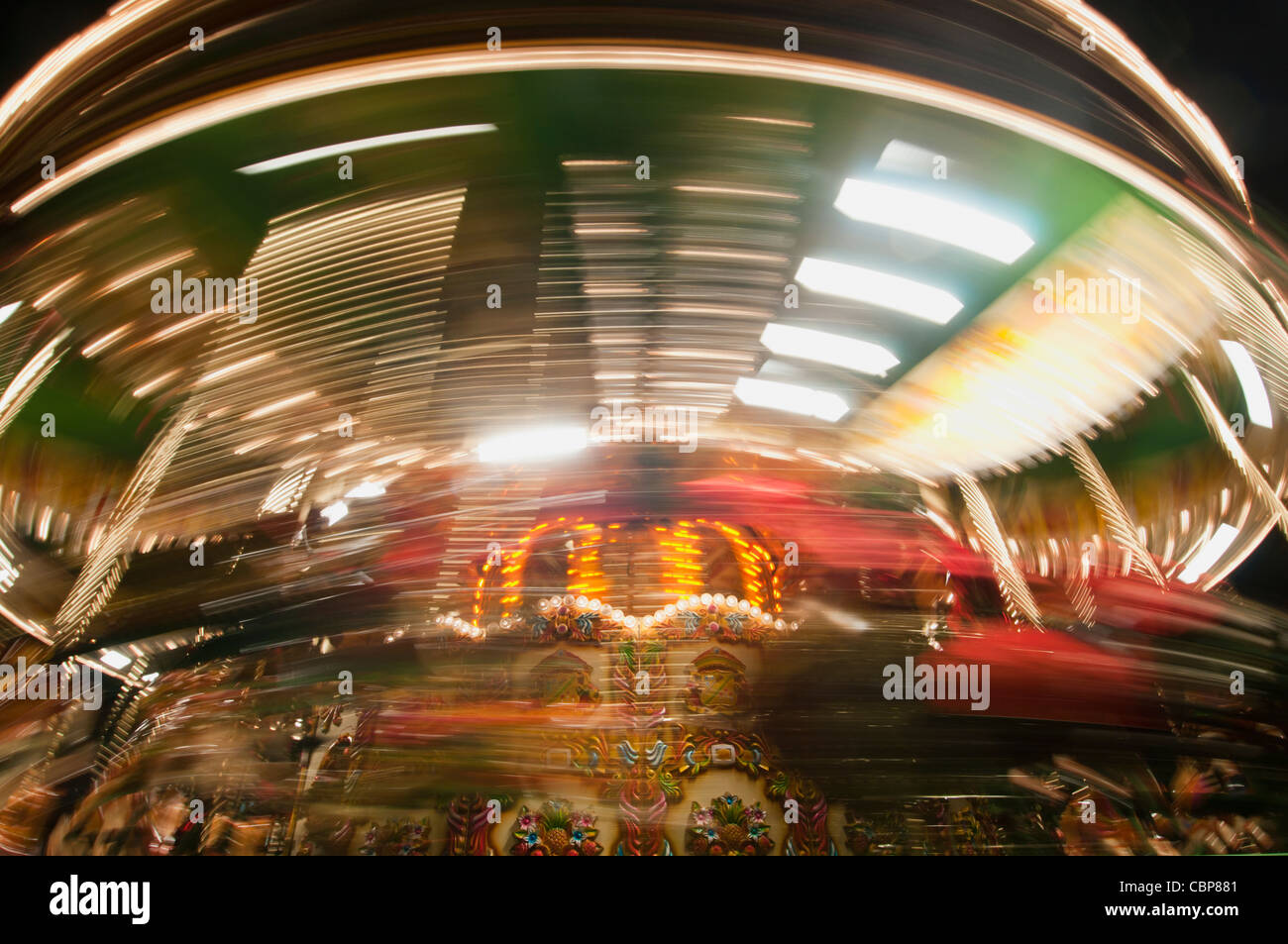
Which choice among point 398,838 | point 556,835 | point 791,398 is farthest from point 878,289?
point 398,838

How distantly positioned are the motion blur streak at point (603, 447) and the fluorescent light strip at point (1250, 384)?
275mm

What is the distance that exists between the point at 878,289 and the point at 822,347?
0.60 ft

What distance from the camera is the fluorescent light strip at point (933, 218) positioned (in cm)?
145

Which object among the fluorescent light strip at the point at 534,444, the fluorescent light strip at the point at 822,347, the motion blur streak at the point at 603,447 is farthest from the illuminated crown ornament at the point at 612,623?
the fluorescent light strip at the point at 822,347

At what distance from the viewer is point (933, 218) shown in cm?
147

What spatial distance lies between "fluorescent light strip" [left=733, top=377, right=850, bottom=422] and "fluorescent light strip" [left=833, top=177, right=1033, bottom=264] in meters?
0.40

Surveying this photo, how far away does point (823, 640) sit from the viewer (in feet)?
4.65

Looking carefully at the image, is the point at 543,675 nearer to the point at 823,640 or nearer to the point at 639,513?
the point at 639,513

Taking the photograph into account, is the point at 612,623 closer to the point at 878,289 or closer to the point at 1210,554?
the point at 878,289

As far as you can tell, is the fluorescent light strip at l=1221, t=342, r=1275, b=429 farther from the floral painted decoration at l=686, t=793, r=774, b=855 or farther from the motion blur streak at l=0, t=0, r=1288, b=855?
the floral painted decoration at l=686, t=793, r=774, b=855

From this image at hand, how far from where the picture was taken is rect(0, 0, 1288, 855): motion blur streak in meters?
1.37

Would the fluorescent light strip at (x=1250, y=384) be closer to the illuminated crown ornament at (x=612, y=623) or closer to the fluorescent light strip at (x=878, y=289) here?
the fluorescent light strip at (x=878, y=289)

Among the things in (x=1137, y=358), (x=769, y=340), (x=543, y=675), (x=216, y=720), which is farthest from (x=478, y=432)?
(x=1137, y=358)
